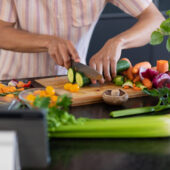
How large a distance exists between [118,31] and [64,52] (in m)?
2.60

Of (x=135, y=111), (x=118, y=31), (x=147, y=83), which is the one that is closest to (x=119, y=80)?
(x=147, y=83)

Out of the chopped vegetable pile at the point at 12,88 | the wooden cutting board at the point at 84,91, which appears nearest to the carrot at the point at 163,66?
the wooden cutting board at the point at 84,91

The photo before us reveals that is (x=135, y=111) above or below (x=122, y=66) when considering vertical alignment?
below

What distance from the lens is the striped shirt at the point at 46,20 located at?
2258 mm

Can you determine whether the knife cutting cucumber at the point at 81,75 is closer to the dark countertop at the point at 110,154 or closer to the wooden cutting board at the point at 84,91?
the wooden cutting board at the point at 84,91

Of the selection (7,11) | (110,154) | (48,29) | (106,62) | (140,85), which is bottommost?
(110,154)

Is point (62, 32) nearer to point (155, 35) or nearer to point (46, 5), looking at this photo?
point (46, 5)

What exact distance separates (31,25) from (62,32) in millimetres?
240

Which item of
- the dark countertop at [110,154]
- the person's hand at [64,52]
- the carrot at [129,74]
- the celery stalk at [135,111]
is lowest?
the dark countertop at [110,154]

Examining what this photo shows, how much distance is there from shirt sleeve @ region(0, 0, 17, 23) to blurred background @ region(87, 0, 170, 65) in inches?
84.3

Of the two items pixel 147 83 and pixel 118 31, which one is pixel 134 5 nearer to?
pixel 147 83

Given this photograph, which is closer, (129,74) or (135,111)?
(135,111)

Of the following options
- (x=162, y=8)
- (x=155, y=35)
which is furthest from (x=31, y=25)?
(x=162, y=8)

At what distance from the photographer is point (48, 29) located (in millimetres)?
2338
